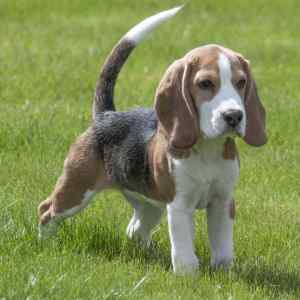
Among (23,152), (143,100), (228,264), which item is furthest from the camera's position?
(143,100)

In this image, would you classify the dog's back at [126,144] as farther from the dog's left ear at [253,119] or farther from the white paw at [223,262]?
the dog's left ear at [253,119]

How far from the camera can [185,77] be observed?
20.3 ft

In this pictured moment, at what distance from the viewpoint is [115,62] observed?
24.0 ft

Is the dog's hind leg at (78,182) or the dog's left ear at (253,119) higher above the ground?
the dog's left ear at (253,119)

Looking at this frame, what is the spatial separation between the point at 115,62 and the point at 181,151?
1.22 m

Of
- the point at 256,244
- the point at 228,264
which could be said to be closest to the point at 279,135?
the point at 256,244

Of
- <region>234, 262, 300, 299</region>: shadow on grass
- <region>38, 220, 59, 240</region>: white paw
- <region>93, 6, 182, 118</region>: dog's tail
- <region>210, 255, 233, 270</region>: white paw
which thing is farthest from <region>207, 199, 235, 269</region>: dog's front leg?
<region>93, 6, 182, 118</region>: dog's tail

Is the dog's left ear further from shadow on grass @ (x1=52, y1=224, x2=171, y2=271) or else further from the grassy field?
shadow on grass @ (x1=52, y1=224, x2=171, y2=271)

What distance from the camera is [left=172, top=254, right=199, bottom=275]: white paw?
638cm

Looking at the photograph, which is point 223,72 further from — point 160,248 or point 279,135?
point 279,135

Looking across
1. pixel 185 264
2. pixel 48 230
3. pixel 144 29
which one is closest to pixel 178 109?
pixel 185 264

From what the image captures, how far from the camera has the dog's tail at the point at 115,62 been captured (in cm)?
724

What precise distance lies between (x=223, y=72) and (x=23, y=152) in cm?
371

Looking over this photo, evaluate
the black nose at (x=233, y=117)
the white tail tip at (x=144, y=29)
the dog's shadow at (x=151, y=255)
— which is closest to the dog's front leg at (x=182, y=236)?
the dog's shadow at (x=151, y=255)
